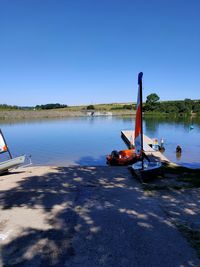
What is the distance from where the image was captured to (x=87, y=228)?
6.52 m

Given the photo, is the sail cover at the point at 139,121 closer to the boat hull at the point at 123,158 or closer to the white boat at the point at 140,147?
the white boat at the point at 140,147

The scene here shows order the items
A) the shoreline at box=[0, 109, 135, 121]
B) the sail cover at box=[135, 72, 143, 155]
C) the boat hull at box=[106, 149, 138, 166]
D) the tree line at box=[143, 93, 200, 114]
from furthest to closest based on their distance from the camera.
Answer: the tree line at box=[143, 93, 200, 114] → the shoreline at box=[0, 109, 135, 121] → the boat hull at box=[106, 149, 138, 166] → the sail cover at box=[135, 72, 143, 155]

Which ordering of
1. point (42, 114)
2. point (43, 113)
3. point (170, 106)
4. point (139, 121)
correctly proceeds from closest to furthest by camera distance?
1. point (139, 121)
2. point (42, 114)
3. point (43, 113)
4. point (170, 106)

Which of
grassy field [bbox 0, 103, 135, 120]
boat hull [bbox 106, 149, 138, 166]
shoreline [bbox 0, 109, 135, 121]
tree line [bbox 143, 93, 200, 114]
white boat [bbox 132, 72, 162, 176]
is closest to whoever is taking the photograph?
white boat [bbox 132, 72, 162, 176]

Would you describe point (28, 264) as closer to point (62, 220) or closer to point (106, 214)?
point (62, 220)

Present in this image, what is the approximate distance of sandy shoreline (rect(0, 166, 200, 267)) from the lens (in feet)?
16.8

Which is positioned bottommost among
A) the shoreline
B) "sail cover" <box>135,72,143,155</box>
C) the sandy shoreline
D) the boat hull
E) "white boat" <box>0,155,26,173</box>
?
the shoreline

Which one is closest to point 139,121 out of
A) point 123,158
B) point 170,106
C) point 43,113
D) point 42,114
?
point 123,158

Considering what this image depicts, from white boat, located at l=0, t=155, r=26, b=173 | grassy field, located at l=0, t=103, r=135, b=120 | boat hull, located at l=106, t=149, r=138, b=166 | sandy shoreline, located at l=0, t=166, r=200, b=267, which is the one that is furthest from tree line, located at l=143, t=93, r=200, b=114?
sandy shoreline, located at l=0, t=166, r=200, b=267

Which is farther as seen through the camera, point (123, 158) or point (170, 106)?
point (170, 106)

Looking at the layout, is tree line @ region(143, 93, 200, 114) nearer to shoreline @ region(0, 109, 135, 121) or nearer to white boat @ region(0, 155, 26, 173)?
shoreline @ region(0, 109, 135, 121)

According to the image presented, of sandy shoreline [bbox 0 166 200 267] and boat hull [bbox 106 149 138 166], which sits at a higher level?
sandy shoreline [bbox 0 166 200 267]

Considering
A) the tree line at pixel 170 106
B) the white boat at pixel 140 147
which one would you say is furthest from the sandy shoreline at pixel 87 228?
the tree line at pixel 170 106

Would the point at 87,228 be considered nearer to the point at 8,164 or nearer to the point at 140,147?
the point at 140,147
